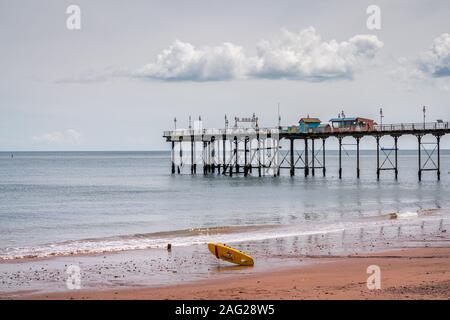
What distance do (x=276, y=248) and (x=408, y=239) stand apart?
567 cm

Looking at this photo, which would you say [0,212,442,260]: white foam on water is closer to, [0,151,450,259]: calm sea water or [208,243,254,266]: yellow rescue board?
[0,151,450,259]: calm sea water

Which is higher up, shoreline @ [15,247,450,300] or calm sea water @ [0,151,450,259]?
shoreline @ [15,247,450,300]

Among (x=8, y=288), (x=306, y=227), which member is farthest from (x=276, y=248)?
(x=8, y=288)

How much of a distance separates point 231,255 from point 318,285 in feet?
16.2

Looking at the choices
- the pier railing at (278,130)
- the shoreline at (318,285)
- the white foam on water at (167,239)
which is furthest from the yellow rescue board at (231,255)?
the pier railing at (278,130)

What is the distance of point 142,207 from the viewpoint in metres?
49.2

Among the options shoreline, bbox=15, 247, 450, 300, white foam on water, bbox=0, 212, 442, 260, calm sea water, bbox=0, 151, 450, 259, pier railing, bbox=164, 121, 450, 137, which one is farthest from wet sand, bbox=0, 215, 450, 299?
pier railing, bbox=164, 121, 450, 137

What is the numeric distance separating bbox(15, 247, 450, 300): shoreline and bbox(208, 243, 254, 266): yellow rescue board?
4.69ft

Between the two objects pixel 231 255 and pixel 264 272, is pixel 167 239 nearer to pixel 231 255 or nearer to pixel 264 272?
pixel 231 255

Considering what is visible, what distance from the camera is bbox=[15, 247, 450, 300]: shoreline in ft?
53.1

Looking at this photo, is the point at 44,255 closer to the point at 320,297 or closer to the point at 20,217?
the point at 320,297

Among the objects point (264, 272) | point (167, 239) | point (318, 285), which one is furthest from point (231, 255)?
point (167, 239)

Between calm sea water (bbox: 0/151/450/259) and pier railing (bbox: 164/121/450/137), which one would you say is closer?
calm sea water (bbox: 0/151/450/259)

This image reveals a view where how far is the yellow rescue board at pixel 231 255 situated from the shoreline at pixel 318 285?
4.69ft
